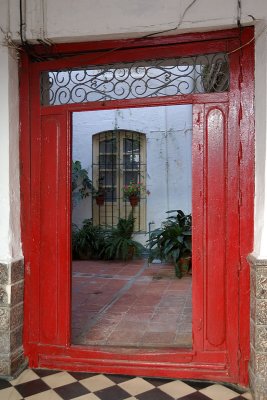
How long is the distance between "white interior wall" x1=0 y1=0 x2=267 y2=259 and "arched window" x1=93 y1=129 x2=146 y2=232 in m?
5.64

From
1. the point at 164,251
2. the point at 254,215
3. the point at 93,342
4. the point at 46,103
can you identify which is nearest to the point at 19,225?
the point at 46,103

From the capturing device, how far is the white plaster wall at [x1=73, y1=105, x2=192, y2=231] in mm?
8539

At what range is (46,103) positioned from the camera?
3.33 metres

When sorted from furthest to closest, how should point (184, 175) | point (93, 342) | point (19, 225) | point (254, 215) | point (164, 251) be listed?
point (184, 175), point (164, 251), point (93, 342), point (19, 225), point (254, 215)

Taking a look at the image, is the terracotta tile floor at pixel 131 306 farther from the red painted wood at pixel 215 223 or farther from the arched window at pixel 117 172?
the arched window at pixel 117 172

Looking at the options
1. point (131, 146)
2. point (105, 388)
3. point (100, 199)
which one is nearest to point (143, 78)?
point (105, 388)

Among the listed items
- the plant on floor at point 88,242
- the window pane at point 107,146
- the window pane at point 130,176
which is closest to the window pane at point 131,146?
the window pane at point 107,146

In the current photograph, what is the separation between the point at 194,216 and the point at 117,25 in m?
1.49

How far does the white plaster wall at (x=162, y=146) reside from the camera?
854cm

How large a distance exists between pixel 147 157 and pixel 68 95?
534cm

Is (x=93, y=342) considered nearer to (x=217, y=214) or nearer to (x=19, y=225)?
(x=19, y=225)

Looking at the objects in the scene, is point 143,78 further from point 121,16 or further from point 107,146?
point 107,146

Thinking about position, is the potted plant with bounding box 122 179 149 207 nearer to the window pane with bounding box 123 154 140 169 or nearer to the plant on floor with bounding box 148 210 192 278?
the window pane with bounding box 123 154 140 169

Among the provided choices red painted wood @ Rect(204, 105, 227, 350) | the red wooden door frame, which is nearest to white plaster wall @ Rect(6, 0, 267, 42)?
the red wooden door frame
